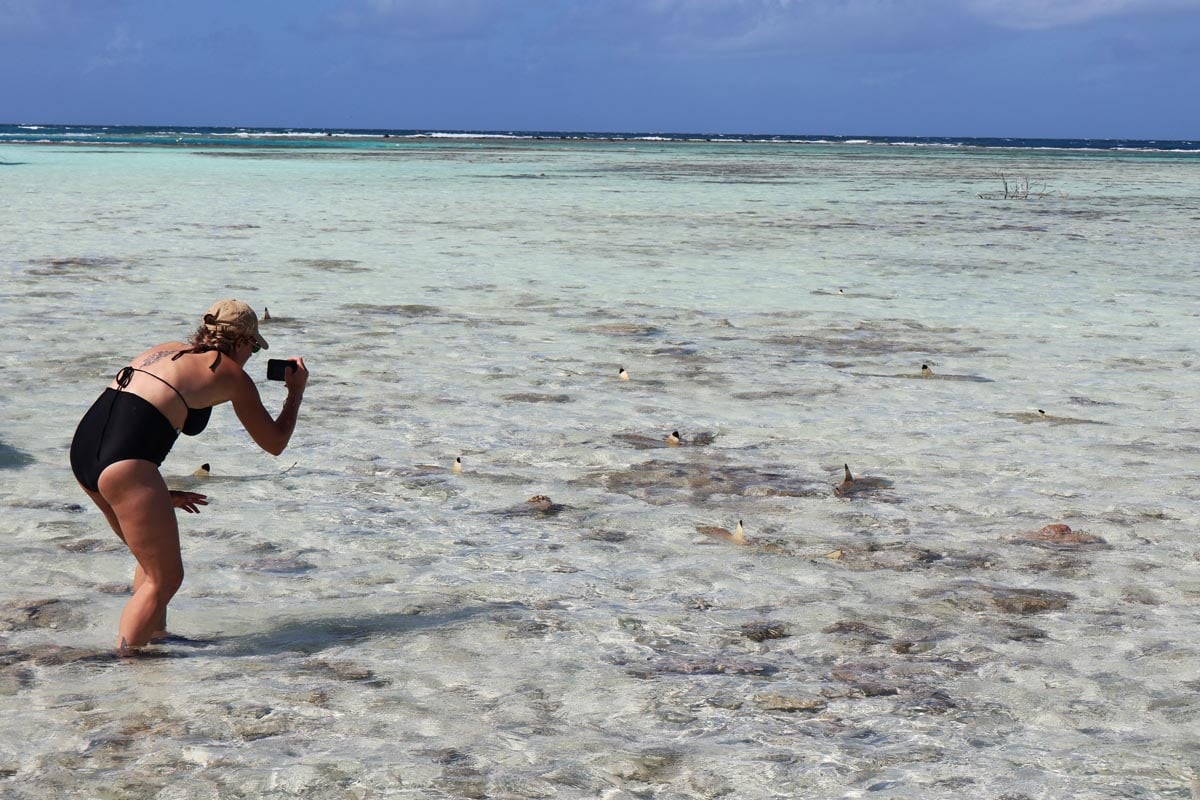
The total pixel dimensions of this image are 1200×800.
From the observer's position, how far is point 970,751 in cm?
345

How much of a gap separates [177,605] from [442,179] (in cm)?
3276

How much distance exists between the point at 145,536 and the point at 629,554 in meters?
1.94

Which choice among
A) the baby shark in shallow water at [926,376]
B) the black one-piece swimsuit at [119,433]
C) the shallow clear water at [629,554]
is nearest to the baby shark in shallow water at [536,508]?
the shallow clear water at [629,554]

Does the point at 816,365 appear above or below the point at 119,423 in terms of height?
below

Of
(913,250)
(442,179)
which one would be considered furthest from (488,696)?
(442,179)

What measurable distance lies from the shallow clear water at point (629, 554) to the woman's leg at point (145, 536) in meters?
0.12

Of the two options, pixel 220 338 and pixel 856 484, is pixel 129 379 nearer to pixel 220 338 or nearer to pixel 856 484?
pixel 220 338

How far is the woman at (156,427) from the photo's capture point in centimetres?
382

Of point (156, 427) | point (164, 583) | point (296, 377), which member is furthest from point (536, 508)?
point (156, 427)

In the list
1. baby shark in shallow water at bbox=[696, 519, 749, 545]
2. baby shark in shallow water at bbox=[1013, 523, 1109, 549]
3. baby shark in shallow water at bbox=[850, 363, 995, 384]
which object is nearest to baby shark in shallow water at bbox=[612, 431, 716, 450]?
baby shark in shallow water at bbox=[696, 519, 749, 545]

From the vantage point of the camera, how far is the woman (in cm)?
382

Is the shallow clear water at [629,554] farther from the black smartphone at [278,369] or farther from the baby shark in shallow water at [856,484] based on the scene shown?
the black smartphone at [278,369]

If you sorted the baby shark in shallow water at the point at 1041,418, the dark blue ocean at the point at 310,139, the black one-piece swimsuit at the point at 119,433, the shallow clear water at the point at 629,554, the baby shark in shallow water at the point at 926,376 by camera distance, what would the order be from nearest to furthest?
the shallow clear water at the point at 629,554 < the black one-piece swimsuit at the point at 119,433 < the baby shark in shallow water at the point at 1041,418 < the baby shark in shallow water at the point at 926,376 < the dark blue ocean at the point at 310,139

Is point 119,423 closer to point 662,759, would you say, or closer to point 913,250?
point 662,759
